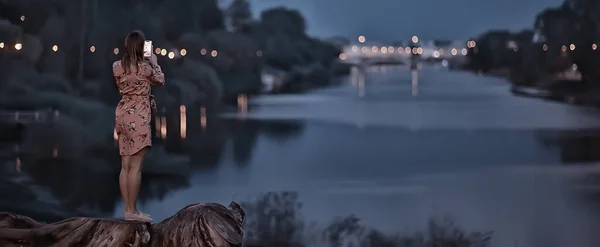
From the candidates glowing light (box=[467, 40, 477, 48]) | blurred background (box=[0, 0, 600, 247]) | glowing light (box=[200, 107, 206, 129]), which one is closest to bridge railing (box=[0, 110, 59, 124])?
blurred background (box=[0, 0, 600, 247])

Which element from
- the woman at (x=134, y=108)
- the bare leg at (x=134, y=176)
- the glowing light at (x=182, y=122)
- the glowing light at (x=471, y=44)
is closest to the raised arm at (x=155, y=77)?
the woman at (x=134, y=108)

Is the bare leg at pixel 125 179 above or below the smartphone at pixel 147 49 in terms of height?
below

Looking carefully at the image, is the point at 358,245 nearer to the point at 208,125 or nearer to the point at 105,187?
the point at 105,187

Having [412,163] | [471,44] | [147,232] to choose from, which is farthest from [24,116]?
[471,44]

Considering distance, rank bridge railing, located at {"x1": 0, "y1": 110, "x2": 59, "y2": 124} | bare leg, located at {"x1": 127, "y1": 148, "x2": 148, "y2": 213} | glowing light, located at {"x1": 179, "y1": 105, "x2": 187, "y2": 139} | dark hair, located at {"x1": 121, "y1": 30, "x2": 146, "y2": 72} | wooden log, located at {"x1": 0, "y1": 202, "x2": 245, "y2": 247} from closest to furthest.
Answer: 1. wooden log, located at {"x1": 0, "y1": 202, "x2": 245, "y2": 247}
2. dark hair, located at {"x1": 121, "y1": 30, "x2": 146, "y2": 72}
3. bare leg, located at {"x1": 127, "y1": 148, "x2": 148, "y2": 213}
4. bridge railing, located at {"x1": 0, "y1": 110, "x2": 59, "y2": 124}
5. glowing light, located at {"x1": 179, "y1": 105, "x2": 187, "y2": 139}

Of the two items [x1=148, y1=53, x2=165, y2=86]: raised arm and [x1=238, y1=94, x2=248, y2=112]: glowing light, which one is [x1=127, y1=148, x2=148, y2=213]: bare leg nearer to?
[x1=148, y1=53, x2=165, y2=86]: raised arm

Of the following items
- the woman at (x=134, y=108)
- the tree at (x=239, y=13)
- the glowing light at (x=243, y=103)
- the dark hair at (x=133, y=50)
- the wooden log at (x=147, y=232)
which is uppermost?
the tree at (x=239, y=13)

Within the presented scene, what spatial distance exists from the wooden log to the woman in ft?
0.48

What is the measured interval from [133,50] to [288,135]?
15939 millimetres

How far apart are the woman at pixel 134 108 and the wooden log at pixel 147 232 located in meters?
0.15

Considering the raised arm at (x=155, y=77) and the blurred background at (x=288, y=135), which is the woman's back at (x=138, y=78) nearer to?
the raised arm at (x=155, y=77)

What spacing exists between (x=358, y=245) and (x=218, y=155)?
25.7 feet

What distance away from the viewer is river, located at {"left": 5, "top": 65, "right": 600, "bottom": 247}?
10508 millimetres

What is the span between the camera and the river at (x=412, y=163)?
1051cm
